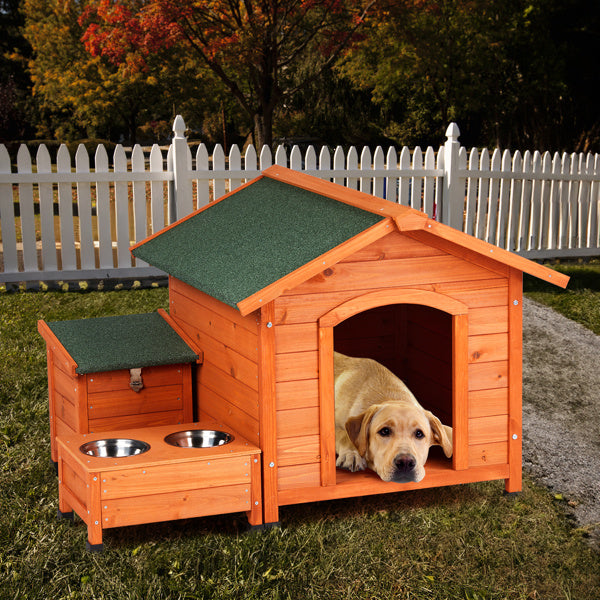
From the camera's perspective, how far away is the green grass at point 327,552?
365 centimetres

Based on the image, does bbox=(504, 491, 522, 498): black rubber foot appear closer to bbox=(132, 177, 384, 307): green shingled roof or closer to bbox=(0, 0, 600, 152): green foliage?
bbox=(132, 177, 384, 307): green shingled roof

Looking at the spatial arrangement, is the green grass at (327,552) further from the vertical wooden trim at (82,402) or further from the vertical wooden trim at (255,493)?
the vertical wooden trim at (82,402)

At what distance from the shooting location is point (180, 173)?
9539 millimetres

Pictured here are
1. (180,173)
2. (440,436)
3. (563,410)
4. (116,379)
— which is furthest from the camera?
(180,173)

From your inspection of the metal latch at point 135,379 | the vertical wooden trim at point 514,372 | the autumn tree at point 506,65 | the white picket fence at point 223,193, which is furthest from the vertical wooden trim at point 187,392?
the autumn tree at point 506,65

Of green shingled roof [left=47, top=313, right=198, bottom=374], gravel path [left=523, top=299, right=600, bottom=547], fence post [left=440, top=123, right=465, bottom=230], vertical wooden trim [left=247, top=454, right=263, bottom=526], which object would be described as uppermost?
fence post [left=440, top=123, right=465, bottom=230]

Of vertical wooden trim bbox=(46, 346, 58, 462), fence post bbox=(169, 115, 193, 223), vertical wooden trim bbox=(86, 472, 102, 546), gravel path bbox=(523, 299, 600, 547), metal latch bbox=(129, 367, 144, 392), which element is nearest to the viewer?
vertical wooden trim bbox=(86, 472, 102, 546)

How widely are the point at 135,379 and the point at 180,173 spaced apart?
515 cm

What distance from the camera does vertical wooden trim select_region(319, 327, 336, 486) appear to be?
4.12 metres

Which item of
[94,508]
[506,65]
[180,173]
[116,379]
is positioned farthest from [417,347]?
[506,65]

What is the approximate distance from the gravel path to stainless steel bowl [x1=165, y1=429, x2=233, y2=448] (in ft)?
6.41

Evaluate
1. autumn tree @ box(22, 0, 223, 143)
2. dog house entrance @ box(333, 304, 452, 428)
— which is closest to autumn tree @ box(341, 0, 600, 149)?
autumn tree @ box(22, 0, 223, 143)

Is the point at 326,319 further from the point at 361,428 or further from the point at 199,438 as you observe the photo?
the point at 199,438

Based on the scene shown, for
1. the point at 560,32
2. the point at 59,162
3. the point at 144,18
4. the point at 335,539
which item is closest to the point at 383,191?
the point at 59,162
